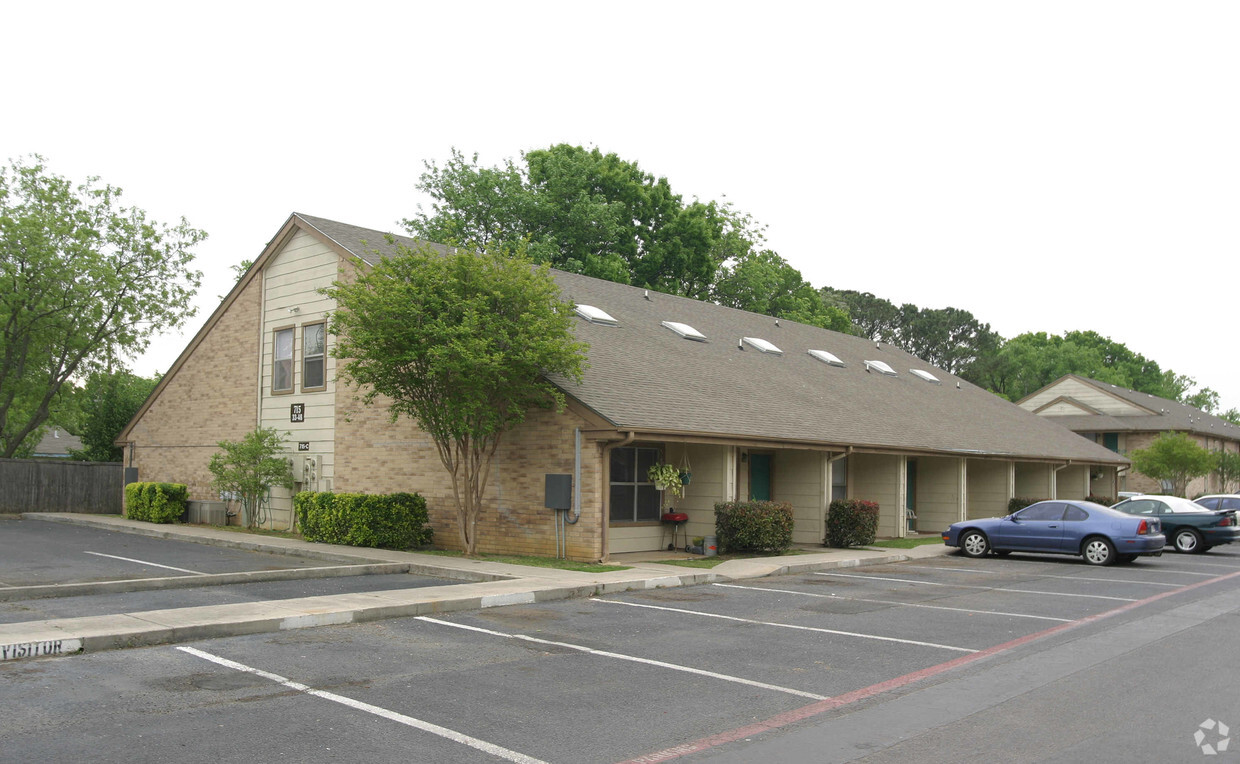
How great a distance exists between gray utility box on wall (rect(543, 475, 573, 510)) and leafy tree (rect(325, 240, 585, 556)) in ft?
4.27

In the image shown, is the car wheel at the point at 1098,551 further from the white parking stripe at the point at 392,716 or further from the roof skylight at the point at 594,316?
the white parking stripe at the point at 392,716

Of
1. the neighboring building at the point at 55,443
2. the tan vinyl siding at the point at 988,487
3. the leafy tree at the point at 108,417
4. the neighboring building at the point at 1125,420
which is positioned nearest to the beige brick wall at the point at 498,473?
the tan vinyl siding at the point at 988,487

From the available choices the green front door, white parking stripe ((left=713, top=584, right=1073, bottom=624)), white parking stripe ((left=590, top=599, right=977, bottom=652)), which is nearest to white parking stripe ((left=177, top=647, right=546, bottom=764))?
white parking stripe ((left=590, top=599, right=977, bottom=652))

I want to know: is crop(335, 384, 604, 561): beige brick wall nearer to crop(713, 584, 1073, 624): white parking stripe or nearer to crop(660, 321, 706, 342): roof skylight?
crop(713, 584, 1073, 624): white parking stripe

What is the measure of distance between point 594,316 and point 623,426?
681 cm

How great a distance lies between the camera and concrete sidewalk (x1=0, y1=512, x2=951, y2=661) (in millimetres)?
9492

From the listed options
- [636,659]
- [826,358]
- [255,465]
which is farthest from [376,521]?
[826,358]

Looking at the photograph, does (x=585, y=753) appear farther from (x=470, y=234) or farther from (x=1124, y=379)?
(x=1124, y=379)

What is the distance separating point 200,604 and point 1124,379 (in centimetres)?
10005

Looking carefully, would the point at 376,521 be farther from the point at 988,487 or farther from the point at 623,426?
the point at 988,487

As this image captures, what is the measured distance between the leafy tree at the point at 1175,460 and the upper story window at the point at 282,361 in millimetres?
35418

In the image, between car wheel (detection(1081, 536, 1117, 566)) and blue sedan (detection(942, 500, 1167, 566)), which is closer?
blue sedan (detection(942, 500, 1167, 566))

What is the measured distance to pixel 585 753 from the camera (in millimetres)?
6336

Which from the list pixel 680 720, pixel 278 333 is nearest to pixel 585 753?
pixel 680 720
